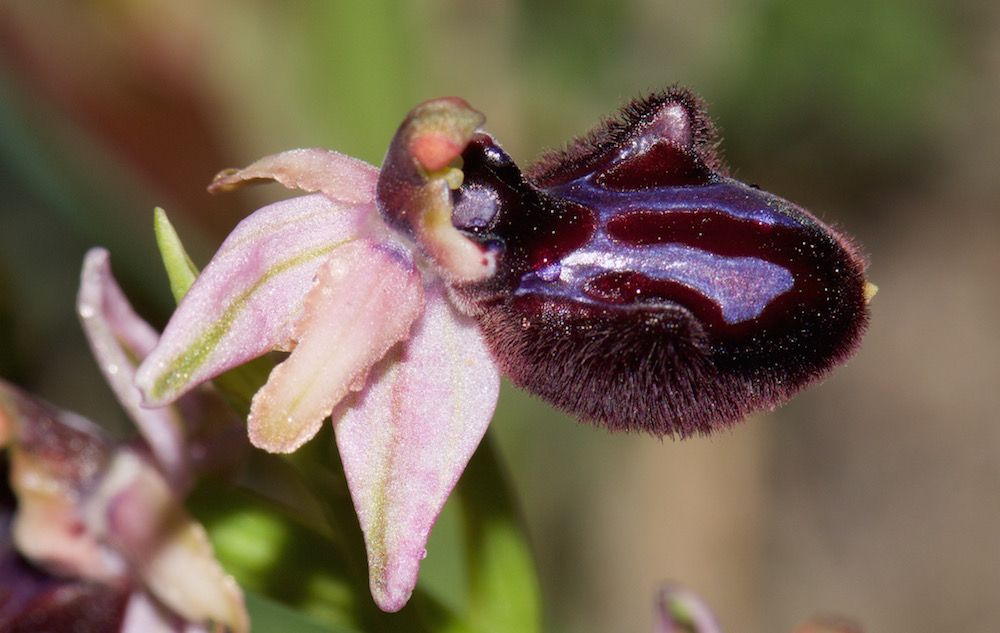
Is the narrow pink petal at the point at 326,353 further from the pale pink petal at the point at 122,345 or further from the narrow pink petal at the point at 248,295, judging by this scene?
the pale pink petal at the point at 122,345

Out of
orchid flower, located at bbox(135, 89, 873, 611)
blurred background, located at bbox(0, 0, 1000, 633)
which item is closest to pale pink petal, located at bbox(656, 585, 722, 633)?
orchid flower, located at bbox(135, 89, 873, 611)

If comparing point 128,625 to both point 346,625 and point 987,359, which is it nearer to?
point 346,625

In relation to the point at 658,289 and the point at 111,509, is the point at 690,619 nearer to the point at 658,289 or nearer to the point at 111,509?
the point at 658,289

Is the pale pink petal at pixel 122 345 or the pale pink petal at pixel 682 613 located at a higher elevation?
the pale pink petal at pixel 682 613

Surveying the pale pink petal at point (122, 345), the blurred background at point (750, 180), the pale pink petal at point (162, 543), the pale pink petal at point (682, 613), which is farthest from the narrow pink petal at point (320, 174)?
the blurred background at point (750, 180)

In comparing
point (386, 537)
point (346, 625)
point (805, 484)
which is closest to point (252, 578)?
point (346, 625)

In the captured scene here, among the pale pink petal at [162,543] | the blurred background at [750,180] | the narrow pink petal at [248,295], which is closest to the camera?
the narrow pink petal at [248,295]

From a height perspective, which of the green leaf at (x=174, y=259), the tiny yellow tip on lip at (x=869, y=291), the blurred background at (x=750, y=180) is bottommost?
the green leaf at (x=174, y=259)

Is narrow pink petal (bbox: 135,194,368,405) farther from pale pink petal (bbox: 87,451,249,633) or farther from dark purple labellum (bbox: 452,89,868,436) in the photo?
pale pink petal (bbox: 87,451,249,633)

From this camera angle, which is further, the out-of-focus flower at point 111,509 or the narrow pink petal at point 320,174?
the out-of-focus flower at point 111,509
